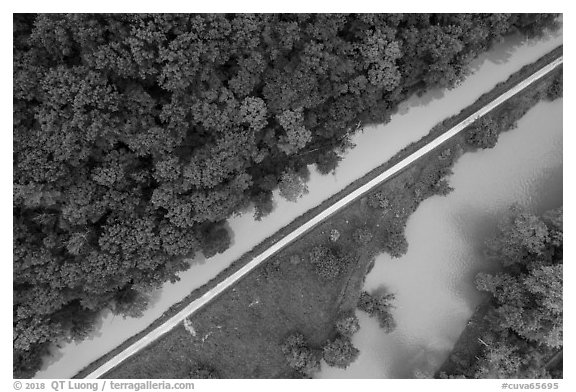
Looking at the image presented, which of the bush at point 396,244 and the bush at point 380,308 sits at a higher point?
the bush at point 396,244

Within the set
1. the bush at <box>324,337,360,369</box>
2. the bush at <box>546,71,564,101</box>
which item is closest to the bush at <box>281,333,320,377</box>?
the bush at <box>324,337,360,369</box>

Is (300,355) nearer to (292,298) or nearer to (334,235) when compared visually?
(292,298)

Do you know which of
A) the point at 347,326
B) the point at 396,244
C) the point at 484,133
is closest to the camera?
the point at 347,326

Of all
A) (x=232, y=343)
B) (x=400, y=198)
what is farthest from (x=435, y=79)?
(x=232, y=343)

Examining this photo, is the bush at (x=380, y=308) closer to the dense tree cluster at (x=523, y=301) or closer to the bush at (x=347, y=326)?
the bush at (x=347, y=326)

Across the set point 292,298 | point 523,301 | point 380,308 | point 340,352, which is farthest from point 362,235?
point 523,301

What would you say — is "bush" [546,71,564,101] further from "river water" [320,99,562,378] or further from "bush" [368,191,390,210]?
"bush" [368,191,390,210]

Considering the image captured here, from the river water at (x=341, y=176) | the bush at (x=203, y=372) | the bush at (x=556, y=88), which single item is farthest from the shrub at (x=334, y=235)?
the bush at (x=556, y=88)
